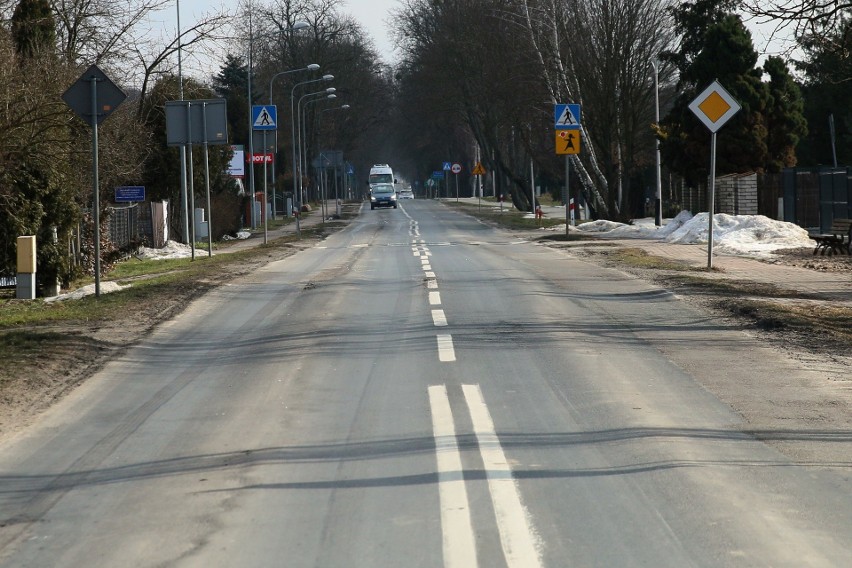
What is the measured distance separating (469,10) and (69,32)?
3482cm

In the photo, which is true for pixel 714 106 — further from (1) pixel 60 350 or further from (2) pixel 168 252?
(2) pixel 168 252

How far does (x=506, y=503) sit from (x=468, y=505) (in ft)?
0.65

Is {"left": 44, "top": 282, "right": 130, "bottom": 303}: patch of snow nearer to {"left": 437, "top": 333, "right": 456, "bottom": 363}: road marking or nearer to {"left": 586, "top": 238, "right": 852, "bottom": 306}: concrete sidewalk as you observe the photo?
{"left": 437, "top": 333, "right": 456, "bottom": 363}: road marking

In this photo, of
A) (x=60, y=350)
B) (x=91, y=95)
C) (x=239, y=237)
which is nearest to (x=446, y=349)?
(x=60, y=350)

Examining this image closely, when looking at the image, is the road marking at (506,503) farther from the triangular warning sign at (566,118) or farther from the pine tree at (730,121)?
the pine tree at (730,121)

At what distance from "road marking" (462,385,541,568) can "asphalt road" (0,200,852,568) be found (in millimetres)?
17

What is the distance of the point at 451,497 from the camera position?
601 centimetres

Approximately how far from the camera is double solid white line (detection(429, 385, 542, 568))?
16.7 ft

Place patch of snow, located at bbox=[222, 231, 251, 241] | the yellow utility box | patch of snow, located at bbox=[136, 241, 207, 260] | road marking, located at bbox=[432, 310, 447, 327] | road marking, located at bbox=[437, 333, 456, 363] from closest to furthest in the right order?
1. road marking, located at bbox=[437, 333, 456, 363]
2. road marking, located at bbox=[432, 310, 447, 327]
3. the yellow utility box
4. patch of snow, located at bbox=[136, 241, 207, 260]
5. patch of snow, located at bbox=[222, 231, 251, 241]

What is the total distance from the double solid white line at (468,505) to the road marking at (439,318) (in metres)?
4.94

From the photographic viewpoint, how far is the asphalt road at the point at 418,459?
5293 millimetres

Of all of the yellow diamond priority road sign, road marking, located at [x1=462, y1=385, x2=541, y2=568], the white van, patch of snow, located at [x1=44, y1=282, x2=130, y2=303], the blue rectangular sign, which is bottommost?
road marking, located at [x1=462, y1=385, x2=541, y2=568]

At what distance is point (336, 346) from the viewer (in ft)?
38.3

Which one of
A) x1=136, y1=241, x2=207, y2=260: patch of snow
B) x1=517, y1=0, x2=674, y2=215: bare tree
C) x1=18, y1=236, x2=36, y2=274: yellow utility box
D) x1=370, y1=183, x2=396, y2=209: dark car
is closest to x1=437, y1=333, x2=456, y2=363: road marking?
x1=18, y1=236, x2=36, y2=274: yellow utility box
